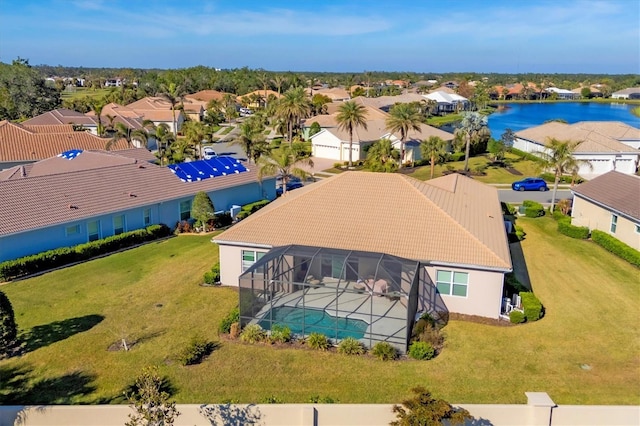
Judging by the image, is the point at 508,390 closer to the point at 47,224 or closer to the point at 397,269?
the point at 397,269

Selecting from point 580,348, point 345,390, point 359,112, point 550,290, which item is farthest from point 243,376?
point 359,112

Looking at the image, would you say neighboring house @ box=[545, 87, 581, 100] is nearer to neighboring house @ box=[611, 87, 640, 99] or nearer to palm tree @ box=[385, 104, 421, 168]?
neighboring house @ box=[611, 87, 640, 99]


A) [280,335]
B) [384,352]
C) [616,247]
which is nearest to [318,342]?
[280,335]

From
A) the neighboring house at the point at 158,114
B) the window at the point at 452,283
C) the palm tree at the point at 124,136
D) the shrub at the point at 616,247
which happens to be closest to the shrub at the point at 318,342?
the window at the point at 452,283

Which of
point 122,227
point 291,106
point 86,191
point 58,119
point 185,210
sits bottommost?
point 122,227

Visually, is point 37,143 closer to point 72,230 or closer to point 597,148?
point 72,230
